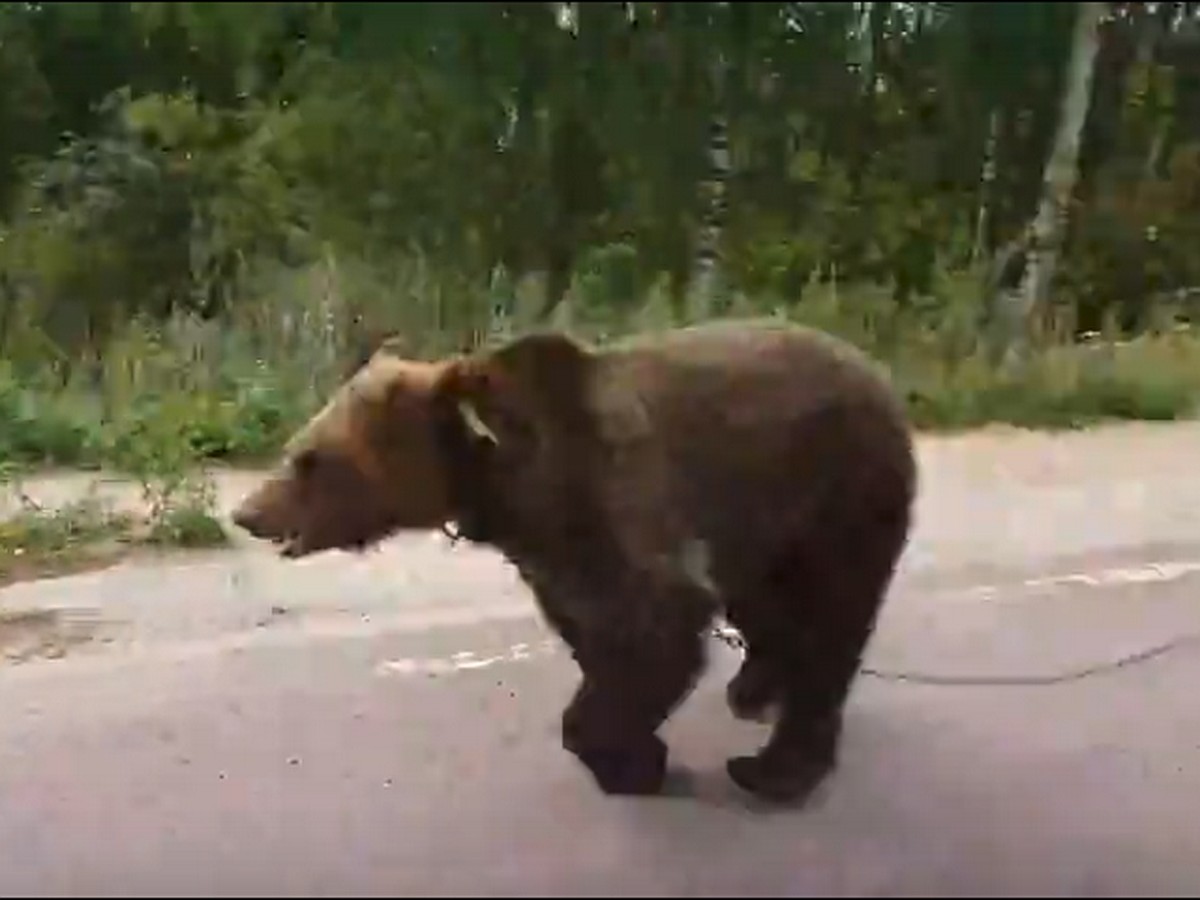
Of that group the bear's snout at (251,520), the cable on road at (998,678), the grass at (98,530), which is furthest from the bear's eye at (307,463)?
the grass at (98,530)

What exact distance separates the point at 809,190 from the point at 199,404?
243cm

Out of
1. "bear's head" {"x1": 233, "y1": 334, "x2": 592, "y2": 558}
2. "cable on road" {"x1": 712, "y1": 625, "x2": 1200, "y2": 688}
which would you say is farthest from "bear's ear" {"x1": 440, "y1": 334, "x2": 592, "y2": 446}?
"cable on road" {"x1": 712, "y1": 625, "x2": 1200, "y2": 688}

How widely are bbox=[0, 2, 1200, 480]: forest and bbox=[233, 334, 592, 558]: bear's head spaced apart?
9 cm

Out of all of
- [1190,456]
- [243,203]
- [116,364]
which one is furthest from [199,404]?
[1190,456]

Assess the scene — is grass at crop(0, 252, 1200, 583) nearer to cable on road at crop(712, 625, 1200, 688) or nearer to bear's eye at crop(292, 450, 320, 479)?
bear's eye at crop(292, 450, 320, 479)

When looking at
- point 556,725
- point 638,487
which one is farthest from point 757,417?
point 556,725

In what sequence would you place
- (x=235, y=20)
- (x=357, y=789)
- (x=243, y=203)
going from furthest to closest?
(x=357, y=789), (x=243, y=203), (x=235, y=20)

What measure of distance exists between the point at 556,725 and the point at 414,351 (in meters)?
1.37

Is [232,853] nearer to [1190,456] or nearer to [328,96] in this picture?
[328,96]

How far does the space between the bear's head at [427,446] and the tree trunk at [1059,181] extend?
656 millimetres

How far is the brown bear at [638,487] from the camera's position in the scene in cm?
288

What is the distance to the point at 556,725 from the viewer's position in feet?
13.4

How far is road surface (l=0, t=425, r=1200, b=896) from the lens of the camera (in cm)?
304

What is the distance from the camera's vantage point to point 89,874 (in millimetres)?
3078
